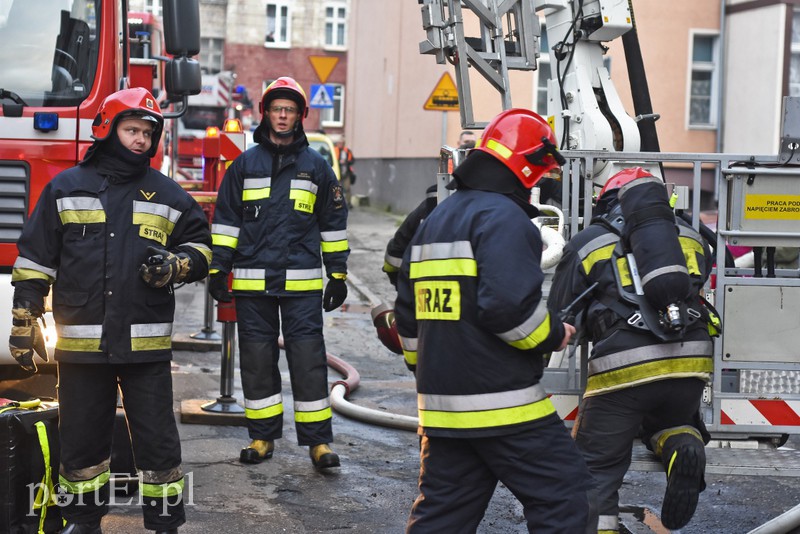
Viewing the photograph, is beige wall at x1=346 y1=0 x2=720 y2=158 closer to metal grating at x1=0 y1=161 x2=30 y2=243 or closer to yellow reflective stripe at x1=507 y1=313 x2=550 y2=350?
metal grating at x1=0 y1=161 x2=30 y2=243

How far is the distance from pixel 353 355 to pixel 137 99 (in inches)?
225

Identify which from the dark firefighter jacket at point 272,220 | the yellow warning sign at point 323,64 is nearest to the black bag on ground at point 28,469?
the dark firefighter jacket at point 272,220

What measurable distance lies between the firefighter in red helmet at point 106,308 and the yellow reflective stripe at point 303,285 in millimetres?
1533

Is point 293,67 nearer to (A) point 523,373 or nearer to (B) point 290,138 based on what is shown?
(B) point 290,138

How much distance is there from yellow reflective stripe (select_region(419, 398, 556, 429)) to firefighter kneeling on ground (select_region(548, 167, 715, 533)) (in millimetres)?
827

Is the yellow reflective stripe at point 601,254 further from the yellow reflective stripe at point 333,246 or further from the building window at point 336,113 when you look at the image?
the building window at point 336,113

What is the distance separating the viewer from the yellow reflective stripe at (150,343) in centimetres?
491

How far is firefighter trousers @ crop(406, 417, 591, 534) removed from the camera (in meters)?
3.97

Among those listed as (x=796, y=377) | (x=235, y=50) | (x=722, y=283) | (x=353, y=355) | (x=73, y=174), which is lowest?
(x=353, y=355)

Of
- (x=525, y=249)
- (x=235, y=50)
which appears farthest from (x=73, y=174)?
(x=235, y=50)

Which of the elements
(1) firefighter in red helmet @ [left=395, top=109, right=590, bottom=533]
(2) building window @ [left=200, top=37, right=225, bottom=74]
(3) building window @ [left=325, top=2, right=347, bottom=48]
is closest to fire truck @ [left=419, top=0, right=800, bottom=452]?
(1) firefighter in red helmet @ [left=395, top=109, right=590, bottom=533]

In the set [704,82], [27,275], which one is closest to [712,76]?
[704,82]

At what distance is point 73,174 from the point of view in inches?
196

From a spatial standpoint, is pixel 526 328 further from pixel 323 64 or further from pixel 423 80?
pixel 423 80
